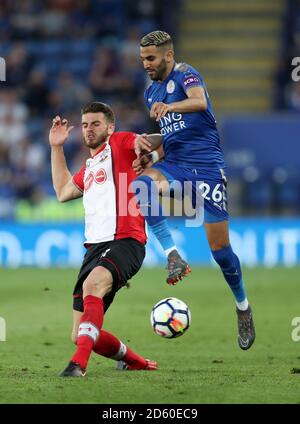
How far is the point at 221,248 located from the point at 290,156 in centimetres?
1143

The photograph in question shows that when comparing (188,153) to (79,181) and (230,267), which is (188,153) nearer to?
(230,267)

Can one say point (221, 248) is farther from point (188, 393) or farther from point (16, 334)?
point (16, 334)

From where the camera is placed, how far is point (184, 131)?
8.94 m

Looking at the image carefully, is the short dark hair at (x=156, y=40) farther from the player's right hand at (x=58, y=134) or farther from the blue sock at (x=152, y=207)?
the blue sock at (x=152, y=207)

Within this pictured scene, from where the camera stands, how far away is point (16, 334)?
36.1 feet

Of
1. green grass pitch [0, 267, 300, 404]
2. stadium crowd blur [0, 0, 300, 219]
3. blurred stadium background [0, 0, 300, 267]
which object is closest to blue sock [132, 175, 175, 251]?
green grass pitch [0, 267, 300, 404]

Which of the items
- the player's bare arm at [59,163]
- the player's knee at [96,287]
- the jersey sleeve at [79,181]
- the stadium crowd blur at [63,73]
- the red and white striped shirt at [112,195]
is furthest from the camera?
the stadium crowd blur at [63,73]

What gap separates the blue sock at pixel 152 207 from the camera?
8273 millimetres

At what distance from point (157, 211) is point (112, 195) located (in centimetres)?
73

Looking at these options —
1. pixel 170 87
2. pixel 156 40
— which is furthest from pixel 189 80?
pixel 156 40

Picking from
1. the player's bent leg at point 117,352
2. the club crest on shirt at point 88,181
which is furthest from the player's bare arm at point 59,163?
the player's bent leg at point 117,352

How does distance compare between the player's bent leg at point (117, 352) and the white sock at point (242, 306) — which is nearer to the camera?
the player's bent leg at point (117, 352)

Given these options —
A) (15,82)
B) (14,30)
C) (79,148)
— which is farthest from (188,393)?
(14,30)

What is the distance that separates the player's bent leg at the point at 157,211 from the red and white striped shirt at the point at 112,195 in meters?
0.16
